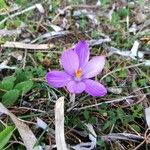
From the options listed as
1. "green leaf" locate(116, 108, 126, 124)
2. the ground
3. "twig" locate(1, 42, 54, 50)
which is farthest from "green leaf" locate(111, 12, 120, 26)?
"green leaf" locate(116, 108, 126, 124)

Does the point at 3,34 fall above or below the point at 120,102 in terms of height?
above

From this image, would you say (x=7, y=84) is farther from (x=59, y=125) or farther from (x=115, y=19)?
(x=115, y=19)

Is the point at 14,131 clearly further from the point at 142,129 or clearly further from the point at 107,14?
the point at 107,14

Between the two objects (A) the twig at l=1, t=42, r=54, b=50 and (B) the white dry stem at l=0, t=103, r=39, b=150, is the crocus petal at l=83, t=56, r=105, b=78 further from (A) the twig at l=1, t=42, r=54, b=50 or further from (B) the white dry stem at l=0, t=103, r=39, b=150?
(A) the twig at l=1, t=42, r=54, b=50

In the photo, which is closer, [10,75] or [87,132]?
[87,132]

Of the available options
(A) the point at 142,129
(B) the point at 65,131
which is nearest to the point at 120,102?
(A) the point at 142,129

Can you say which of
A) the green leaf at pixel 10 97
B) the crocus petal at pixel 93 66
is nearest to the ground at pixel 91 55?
the green leaf at pixel 10 97

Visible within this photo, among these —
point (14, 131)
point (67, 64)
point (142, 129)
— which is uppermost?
point (67, 64)

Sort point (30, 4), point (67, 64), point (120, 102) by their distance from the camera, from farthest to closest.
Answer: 1. point (30, 4)
2. point (120, 102)
3. point (67, 64)
